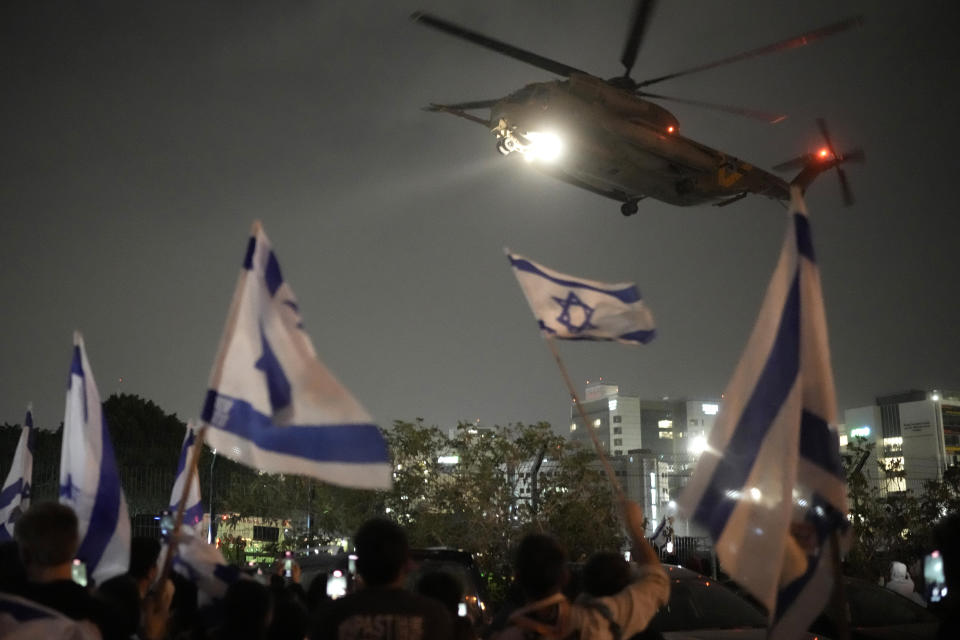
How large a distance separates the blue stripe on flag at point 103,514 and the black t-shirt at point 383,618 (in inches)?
83.6

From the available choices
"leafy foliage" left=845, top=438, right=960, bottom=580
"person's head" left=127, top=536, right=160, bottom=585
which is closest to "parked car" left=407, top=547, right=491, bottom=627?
"person's head" left=127, top=536, right=160, bottom=585

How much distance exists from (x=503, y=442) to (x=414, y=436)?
232 cm

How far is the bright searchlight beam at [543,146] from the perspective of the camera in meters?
20.4

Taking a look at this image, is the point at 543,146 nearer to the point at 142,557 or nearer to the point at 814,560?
the point at 142,557

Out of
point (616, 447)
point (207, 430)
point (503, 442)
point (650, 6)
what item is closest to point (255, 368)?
point (207, 430)

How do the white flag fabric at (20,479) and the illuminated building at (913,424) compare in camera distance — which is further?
the illuminated building at (913,424)

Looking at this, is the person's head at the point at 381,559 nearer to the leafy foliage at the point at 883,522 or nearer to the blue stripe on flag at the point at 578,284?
the blue stripe on flag at the point at 578,284

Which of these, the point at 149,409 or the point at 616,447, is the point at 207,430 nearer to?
the point at 149,409

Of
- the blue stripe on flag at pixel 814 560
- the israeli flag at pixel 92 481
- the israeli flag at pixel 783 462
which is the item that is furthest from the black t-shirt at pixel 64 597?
the blue stripe on flag at pixel 814 560

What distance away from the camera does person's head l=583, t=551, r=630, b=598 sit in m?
4.73

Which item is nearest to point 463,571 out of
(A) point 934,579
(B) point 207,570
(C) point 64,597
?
(A) point 934,579

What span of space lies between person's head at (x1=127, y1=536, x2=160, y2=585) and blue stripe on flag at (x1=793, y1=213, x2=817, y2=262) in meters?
3.94

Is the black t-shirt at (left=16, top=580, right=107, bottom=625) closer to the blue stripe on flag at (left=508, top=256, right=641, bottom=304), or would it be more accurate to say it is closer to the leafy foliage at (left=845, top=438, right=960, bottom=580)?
the blue stripe on flag at (left=508, top=256, right=641, bottom=304)

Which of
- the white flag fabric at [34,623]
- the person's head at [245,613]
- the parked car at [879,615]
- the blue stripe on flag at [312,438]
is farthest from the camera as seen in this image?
the parked car at [879,615]
